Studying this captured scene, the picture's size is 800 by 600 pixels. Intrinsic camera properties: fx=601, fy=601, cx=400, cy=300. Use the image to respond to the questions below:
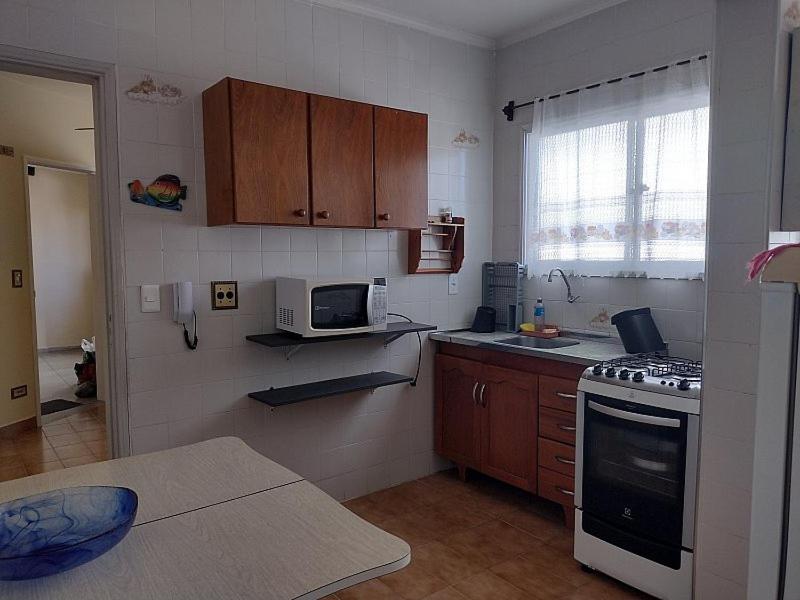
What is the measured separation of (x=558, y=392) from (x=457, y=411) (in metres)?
0.82

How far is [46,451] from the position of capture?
4.22 m

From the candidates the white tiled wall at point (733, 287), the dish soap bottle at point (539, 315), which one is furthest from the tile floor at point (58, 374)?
the white tiled wall at point (733, 287)

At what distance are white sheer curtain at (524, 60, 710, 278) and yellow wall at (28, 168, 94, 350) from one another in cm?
608

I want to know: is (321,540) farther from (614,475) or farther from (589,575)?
(589,575)

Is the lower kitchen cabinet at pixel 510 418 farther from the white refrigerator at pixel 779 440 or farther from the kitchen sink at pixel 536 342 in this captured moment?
the white refrigerator at pixel 779 440

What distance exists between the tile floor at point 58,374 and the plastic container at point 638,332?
16.1 ft

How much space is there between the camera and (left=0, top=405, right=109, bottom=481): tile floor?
3924 mm

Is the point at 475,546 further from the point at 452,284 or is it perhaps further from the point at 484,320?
the point at 452,284

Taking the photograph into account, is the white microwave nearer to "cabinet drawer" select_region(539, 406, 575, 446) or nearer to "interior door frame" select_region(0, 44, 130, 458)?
"interior door frame" select_region(0, 44, 130, 458)

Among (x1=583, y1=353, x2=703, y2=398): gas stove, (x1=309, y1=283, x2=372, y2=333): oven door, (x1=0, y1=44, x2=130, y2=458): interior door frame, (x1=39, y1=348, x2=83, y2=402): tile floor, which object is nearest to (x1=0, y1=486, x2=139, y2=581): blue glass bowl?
(x1=0, y1=44, x2=130, y2=458): interior door frame

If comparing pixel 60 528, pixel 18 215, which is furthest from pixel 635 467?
pixel 18 215

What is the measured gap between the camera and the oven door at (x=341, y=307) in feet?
9.53

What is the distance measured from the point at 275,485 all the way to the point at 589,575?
179 cm

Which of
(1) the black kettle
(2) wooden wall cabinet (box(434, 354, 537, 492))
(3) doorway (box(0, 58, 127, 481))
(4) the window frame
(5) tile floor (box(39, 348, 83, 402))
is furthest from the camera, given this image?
(5) tile floor (box(39, 348, 83, 402))
